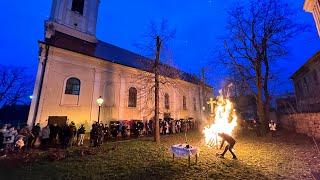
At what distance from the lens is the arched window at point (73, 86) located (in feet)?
60.1

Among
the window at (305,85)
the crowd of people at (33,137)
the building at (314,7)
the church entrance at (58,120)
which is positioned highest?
the window at (305,85)

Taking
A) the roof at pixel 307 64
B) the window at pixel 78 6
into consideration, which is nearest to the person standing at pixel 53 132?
the window at pixel 78 6

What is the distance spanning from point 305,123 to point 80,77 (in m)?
21.9

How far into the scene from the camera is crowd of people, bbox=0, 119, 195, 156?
39.6 feet

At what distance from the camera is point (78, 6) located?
24.0 m

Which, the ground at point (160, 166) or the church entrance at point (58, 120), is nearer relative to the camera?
the ground at point (160, 166)

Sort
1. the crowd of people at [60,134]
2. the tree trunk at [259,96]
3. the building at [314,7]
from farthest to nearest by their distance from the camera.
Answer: the tree trunk at [259,96] → the crowd of people at [60,134] → the building at [314,7]

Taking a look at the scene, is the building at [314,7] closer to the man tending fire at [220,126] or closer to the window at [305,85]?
the man tending fire at [220,126]

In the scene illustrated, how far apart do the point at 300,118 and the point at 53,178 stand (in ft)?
71.6

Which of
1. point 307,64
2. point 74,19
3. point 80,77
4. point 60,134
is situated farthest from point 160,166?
point 307,64

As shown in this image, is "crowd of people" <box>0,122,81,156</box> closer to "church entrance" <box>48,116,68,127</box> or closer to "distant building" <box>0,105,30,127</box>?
"church entrance" <box>48,116,68,127</box>

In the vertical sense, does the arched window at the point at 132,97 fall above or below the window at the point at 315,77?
below

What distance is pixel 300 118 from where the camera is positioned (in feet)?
63.5

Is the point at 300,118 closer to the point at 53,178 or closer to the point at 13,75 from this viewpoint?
the point at 53,178
